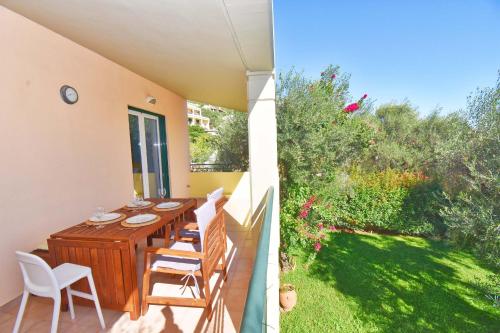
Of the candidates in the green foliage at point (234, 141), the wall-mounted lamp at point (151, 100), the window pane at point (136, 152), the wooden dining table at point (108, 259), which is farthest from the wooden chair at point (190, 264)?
the green foliage at point (234, 141)

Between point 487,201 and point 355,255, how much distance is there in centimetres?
310

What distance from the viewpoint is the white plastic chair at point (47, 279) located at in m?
1.58

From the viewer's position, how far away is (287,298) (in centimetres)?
346

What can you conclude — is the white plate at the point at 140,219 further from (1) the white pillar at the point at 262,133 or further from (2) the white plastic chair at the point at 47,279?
(1) the white pillar at the point at 262,133

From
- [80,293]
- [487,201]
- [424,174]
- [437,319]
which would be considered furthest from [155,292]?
[424,174]

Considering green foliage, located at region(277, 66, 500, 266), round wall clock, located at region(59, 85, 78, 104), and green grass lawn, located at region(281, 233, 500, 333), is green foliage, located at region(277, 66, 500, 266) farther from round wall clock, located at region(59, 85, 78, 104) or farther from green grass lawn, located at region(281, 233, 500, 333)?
round wall clock, located at region(59, 85, 78, 104)

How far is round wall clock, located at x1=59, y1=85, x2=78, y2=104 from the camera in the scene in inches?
112

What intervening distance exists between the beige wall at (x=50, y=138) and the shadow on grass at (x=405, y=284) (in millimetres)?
3979

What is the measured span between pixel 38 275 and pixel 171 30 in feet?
7.45

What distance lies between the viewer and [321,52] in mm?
7434

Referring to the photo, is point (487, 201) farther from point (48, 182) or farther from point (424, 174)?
point (48, 182)

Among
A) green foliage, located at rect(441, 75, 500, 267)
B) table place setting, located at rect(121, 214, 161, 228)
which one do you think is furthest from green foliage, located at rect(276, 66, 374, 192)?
table place setting, located at rect(121, 214, 161, 228)

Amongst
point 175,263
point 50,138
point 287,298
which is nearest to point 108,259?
point 175,263

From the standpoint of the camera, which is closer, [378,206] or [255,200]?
[255,200]
